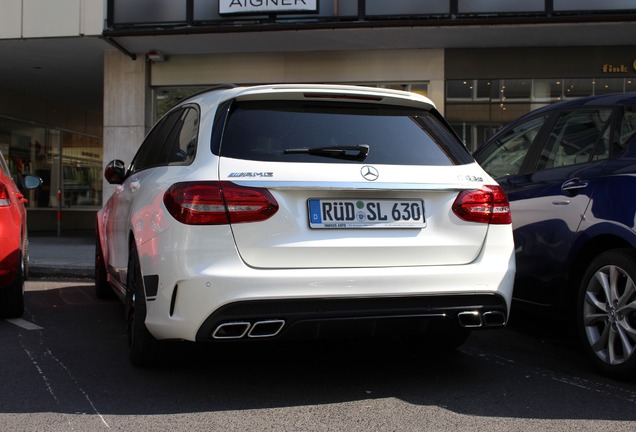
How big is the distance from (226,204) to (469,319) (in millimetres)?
1424

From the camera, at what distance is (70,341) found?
17.4 ft

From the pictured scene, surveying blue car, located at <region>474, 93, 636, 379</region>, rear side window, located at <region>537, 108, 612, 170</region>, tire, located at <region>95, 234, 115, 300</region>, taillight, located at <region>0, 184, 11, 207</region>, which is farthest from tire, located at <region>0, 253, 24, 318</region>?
rear side window, located at <region>537, 108, 612, 170</region>

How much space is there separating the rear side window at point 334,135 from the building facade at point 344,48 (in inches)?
325

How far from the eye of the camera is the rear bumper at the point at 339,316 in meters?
3.49

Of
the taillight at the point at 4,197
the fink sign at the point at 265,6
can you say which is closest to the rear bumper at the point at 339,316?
the taillight at the point at 4,197

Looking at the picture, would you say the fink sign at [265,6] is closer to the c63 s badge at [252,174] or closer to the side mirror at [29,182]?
the side mirror at [29,182]

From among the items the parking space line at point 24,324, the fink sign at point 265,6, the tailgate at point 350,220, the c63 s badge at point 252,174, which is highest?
the fink sign at point 265,6

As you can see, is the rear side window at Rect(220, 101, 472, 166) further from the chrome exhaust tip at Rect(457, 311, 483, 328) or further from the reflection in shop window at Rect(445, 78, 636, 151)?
the reflection in shop window at Rect(445, 78, 636, 151)

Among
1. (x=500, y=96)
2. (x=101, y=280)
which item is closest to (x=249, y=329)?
(x=101, y=280)

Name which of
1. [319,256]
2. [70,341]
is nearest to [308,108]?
[319,256]

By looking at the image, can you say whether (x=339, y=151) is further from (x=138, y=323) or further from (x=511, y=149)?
(x=511, y=149)

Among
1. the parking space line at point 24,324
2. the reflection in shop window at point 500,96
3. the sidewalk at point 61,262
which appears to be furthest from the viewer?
the reflection in shop window at point 500,96

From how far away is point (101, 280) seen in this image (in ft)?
23.8

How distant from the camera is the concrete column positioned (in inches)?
562
